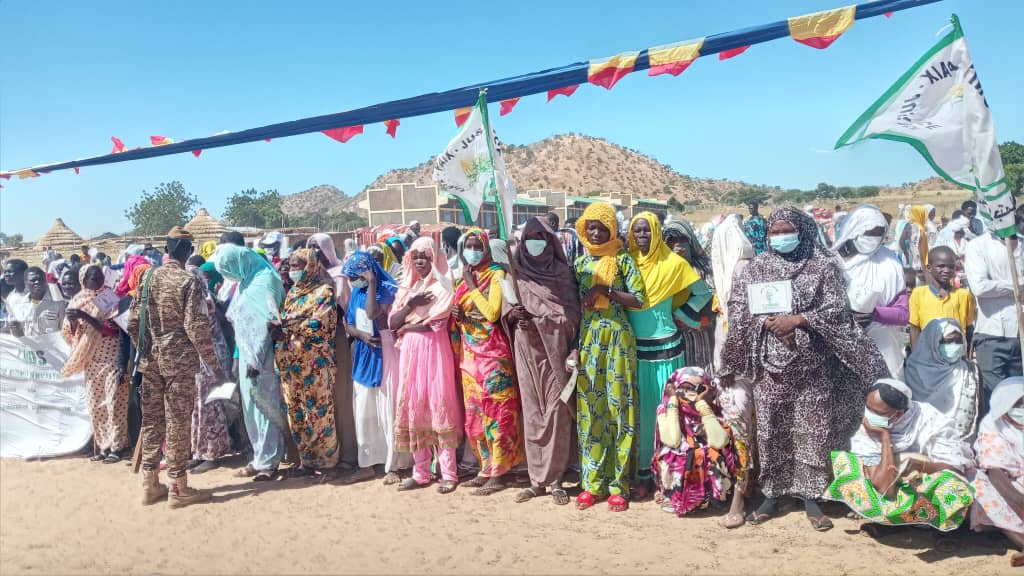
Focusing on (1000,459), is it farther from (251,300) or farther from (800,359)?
(251,300)

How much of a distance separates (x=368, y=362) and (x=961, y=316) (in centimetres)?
437

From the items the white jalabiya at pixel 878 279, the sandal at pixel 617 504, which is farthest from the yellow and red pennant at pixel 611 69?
the sandal at pixel 617 504

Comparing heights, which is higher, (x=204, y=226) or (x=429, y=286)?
(x=204, y=226)

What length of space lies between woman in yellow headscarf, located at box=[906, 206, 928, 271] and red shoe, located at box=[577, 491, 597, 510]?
14.8ft

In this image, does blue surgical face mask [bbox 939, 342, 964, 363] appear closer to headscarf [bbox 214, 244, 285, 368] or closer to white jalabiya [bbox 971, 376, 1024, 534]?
white jalabiya [bbox 971, 376, 1024, 534]

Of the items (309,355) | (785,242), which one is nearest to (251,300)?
(309,355)

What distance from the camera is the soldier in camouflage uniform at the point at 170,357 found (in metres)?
4.51

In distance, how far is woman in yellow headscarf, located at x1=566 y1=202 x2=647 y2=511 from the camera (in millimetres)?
4027

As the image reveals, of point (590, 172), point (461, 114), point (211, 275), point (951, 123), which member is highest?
point (590, 172)

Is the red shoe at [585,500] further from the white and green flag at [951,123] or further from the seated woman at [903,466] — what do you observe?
the white and green flag at [951,123]

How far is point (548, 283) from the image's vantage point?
4160 mm

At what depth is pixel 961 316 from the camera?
433cm

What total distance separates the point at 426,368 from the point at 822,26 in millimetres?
3403

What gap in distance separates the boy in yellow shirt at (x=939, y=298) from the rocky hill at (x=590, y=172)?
59778 millimetres
